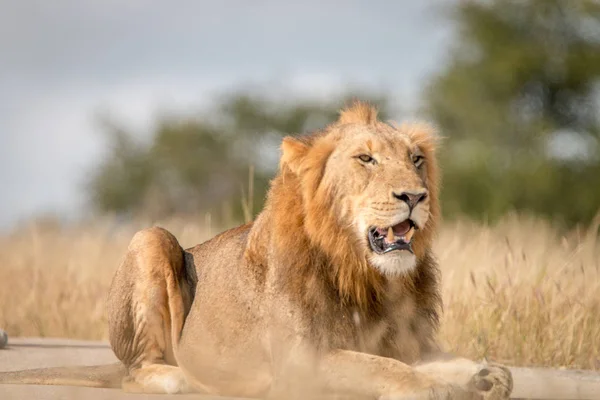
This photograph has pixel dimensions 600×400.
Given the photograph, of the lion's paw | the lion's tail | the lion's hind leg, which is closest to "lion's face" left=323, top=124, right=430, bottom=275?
the lion's paw

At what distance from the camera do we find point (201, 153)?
31.7m

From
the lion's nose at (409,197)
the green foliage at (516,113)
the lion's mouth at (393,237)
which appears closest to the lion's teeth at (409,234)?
the lion's mouth at (393,237)

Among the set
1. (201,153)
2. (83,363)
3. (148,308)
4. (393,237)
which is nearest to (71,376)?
(148,308)

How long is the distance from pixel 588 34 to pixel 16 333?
2020cm

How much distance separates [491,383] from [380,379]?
0.50m

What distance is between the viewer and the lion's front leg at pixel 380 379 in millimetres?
4816

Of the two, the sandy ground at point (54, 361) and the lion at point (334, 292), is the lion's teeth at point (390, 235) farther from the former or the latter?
the sandy ground at point (54, 361)

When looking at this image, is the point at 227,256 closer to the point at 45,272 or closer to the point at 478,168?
the point at 45,272

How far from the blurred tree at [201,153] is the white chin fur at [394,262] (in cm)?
2536

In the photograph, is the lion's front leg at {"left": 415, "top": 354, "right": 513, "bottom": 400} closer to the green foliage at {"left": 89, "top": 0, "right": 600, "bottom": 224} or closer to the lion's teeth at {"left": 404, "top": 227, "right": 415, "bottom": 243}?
the lion's teeth at {"left": 404, "top": 227, "right": 415, "bottom": 243}

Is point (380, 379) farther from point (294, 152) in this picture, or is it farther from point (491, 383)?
point (294, 152)

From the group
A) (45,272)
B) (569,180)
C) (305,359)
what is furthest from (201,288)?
(569,180)

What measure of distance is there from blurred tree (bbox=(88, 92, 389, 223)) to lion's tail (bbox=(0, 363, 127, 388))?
956 inches

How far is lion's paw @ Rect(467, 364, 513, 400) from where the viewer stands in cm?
499
